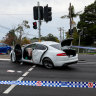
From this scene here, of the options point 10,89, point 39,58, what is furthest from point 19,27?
point 10,89

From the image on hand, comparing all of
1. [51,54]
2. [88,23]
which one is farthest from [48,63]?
[88,23]

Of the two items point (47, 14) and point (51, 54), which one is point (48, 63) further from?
point (47, 14)

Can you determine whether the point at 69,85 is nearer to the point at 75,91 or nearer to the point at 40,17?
the point at 75,91

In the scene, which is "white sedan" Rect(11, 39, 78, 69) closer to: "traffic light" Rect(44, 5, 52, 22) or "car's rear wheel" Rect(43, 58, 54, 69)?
"car's rear wheel" Rect(43, 58, 54, 69)

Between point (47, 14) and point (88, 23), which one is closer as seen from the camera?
point (47, 14)

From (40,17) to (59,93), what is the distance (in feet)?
30.9

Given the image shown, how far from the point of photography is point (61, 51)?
852cm

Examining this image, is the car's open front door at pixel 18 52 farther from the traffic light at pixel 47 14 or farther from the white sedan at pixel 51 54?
the traffic light at pixel 47 14

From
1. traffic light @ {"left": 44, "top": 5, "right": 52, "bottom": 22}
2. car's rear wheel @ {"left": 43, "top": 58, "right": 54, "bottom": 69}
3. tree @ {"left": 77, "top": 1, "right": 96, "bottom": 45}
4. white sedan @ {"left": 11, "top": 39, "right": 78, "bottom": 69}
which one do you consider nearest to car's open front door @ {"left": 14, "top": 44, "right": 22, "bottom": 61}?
white sedan @ {"left": 11, "top": 39, "right": 78, "bottom": 69}

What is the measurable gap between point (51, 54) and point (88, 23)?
38.7 metres

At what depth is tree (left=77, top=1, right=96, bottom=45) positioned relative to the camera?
43594 mm

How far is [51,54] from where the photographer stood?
8.65m

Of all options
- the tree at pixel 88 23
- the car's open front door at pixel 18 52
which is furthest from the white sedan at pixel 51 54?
the tree at pixel 88 23

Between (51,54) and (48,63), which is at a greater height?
(51,54)
